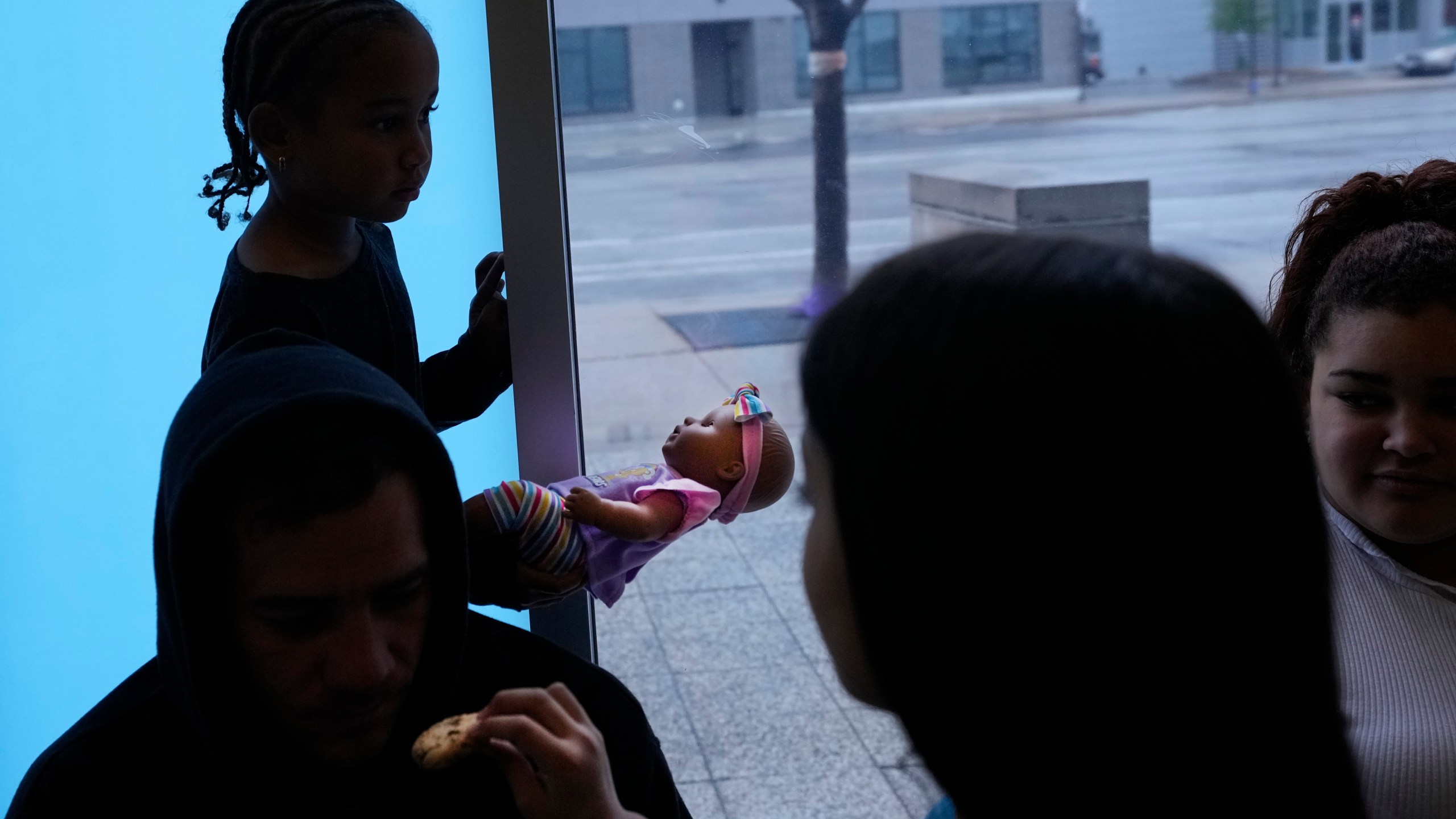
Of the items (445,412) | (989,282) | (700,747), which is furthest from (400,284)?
(700,747)

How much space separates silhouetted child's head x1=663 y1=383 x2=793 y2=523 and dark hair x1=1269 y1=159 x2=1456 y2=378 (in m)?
0.73

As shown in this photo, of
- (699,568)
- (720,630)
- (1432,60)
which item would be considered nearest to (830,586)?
(720,630)

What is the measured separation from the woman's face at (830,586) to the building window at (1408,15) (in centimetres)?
423

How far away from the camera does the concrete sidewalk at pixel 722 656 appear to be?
108 inches

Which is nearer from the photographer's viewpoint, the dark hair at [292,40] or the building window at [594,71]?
the dark hair at [292,40]

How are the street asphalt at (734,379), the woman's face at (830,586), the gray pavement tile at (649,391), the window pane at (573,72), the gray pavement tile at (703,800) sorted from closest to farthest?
the woman's face at (830,586)
the window pane at (573,72)
the street asphalt at (734,379)
the gray pavement tile at (703,800)
the gray pavement tile at (649,391)

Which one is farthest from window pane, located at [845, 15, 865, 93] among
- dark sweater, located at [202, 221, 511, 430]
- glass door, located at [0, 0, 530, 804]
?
dark sweater, located at [202, 221, 511, 430]

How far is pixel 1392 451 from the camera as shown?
1.48 m

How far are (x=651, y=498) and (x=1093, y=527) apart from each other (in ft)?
2.86

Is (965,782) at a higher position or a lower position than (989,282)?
lower

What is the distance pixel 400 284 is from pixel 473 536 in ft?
1.07

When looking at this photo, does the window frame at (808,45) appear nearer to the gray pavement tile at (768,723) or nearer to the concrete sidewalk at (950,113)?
the concrete sidewalk at (950,113)

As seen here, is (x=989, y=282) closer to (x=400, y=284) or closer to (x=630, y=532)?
(x=630, y=532)

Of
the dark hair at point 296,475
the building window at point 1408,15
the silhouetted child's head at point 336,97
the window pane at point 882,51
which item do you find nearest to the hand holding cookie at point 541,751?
the dark hair at point 296,475
